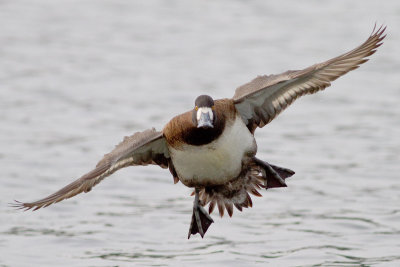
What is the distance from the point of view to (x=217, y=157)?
8570mm

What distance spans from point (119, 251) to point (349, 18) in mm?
9389

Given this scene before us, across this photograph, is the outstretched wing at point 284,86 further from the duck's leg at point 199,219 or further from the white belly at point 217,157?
the duck's leg at point 199,219

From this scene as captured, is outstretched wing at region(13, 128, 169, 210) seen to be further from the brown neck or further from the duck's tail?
the duck's tail

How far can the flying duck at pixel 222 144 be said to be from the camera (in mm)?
8508

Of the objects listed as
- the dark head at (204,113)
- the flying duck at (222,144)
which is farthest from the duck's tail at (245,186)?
the dark head at (204,113)

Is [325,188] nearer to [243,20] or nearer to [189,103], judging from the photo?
[189,103]

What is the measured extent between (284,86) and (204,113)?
1155 mm

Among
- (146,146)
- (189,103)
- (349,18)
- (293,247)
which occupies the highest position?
(349,18)

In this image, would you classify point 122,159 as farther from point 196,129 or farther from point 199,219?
point 196,129

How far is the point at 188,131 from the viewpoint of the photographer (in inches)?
336

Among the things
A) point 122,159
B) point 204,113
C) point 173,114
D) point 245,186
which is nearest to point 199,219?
point 245,186

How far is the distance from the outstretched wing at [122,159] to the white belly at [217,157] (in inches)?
12.2

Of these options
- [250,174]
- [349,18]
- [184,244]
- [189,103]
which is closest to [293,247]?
[184,244]

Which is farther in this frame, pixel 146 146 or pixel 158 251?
pixel 158 251
